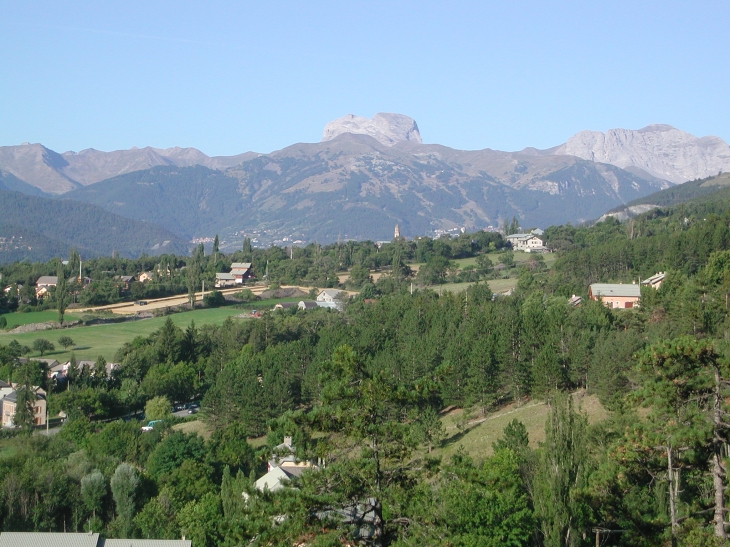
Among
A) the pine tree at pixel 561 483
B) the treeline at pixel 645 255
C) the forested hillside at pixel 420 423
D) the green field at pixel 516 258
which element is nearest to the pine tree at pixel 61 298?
the forested hillside at pixel 420 423

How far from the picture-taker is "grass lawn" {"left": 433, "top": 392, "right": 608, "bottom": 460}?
29234mm

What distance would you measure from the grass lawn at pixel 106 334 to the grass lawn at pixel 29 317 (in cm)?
353

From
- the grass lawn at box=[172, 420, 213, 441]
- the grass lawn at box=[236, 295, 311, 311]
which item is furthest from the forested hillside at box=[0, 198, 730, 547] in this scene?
the grass lawn at box=[236, 295, 311, 311]

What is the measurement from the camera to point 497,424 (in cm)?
3253

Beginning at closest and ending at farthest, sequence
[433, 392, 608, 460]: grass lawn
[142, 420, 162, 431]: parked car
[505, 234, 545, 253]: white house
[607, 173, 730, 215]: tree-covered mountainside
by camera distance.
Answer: [433, 392, 608, 460]: grass lawn < [142, 420, 162, 431]: parked car < [505, 234, 545, 253]: white house < [607, 173, 730, 215]: tree-covered mountainside

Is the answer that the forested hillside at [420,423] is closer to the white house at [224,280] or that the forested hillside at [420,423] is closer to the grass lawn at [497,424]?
the grass lawn at [497,424]

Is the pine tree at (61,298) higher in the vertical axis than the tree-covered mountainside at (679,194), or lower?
lower

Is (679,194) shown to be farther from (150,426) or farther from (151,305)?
(150,426)

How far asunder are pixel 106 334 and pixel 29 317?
32.4ft

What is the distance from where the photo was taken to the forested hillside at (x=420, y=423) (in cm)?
1183

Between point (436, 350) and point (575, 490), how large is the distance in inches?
881

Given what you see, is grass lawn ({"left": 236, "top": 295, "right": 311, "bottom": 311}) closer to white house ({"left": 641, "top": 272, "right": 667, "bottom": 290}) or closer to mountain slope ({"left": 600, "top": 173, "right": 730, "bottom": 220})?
white house ({"left": 641, "top": 272, "right": 667, "bottom": 290})

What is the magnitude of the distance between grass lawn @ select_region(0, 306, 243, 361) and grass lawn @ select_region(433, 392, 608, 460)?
Result: 2780 centimetres

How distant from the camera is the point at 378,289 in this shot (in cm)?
7238
